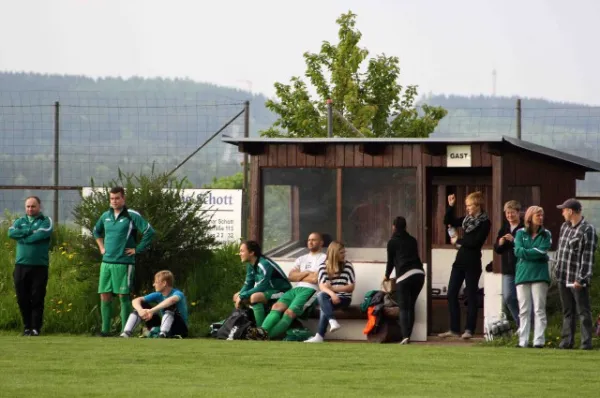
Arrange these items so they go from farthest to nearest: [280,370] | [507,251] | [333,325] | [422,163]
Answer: [422,163] → [333,325] → [507,251] → [280,370]

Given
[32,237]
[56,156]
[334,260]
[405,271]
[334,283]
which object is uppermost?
[56,156]

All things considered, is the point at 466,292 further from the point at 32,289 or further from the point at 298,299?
the point at 32,289

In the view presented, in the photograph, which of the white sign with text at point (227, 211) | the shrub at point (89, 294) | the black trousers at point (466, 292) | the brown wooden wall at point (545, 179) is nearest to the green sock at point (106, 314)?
the shrub at point (89, 294)

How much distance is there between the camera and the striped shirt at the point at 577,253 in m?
16.2

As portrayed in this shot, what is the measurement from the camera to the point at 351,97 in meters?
30.7

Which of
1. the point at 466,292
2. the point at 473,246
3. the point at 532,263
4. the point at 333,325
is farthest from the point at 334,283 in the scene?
the point at 532,263

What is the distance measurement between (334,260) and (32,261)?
12.2 feet

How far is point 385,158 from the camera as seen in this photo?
19.0 metres

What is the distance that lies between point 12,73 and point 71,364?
153 ft

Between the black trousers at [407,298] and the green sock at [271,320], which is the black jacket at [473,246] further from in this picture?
the green sock at [271,320]

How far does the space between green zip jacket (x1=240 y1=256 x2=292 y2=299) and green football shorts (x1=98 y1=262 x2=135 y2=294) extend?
1.38 metres

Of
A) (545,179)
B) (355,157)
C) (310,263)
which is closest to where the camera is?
(310,263)

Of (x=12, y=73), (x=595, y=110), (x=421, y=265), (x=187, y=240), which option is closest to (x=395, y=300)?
(x=421, y=265)

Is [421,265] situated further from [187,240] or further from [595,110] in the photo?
[595,110]
